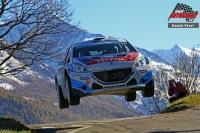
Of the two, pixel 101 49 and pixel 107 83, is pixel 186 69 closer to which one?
pixel 101 49

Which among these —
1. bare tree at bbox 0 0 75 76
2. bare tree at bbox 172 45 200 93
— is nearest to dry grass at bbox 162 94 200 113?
bare tree at bbox 0 0 75 76

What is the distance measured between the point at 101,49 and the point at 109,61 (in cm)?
115

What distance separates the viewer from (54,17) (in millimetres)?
18312

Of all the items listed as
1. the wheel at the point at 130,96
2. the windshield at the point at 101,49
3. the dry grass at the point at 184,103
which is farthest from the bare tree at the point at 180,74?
the wheel at the point at 130,96

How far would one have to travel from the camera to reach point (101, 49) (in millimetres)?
10945

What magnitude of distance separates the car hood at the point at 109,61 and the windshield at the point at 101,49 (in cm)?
46

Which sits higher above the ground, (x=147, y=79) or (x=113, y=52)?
(x=113, y=52)

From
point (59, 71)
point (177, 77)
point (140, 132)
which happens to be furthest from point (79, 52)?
point (177, 77)

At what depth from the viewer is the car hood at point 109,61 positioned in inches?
385

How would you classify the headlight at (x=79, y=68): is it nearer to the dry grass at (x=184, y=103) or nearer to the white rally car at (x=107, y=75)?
the white rally car at (x=107, y=75)

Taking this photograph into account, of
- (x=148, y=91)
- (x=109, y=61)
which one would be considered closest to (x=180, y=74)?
(x=148, y=91)

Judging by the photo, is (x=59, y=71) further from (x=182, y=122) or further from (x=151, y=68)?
(x=182, y=122)

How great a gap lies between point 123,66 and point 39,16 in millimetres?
9746

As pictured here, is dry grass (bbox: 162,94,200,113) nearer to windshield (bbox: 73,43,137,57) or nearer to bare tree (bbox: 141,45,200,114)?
windshield (bbox: 73,43,137,57)
